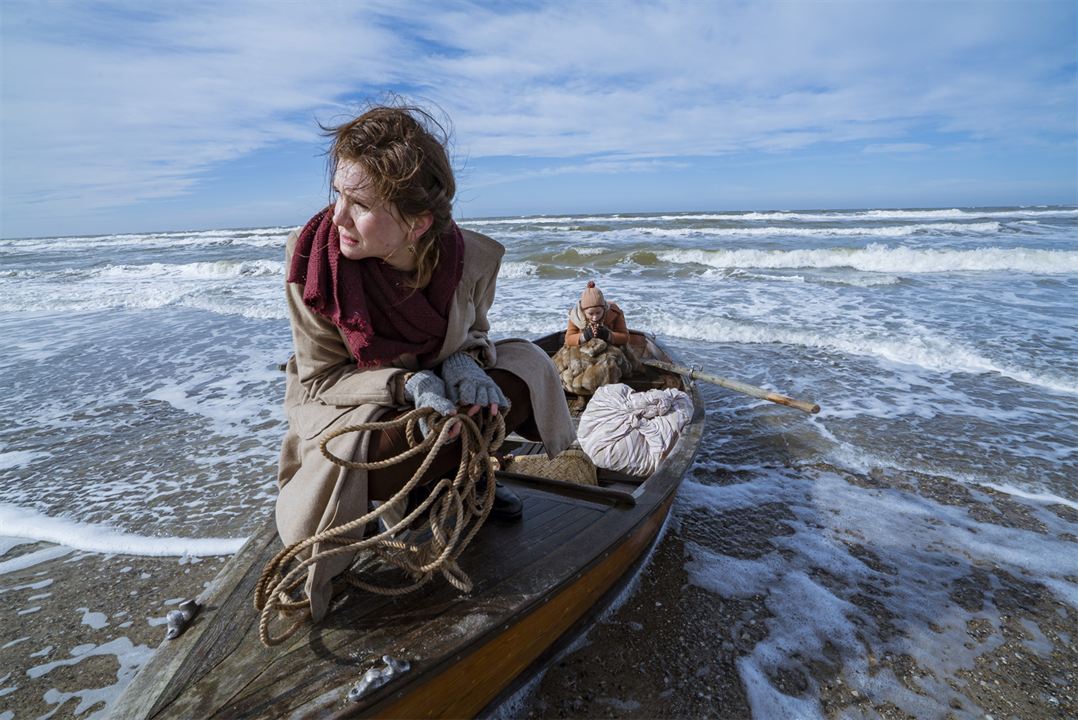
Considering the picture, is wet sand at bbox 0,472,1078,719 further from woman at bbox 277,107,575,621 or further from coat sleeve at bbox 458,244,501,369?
coat sleeve at bbox 458,244,501,369

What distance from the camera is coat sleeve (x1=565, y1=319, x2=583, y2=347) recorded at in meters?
5.32

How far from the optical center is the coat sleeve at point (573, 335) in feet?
17.5

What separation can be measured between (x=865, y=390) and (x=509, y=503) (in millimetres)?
5756

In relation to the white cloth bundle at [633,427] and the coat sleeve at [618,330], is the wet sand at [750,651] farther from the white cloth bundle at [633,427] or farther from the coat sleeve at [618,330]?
the coat sleeve at [618,330]

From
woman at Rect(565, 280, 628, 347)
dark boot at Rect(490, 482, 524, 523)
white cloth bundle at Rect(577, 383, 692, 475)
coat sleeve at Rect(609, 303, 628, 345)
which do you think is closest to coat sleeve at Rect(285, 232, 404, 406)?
dark boot at Rect(490, 482, 524, 523)

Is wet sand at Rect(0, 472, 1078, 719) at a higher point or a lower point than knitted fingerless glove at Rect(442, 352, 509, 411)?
lower

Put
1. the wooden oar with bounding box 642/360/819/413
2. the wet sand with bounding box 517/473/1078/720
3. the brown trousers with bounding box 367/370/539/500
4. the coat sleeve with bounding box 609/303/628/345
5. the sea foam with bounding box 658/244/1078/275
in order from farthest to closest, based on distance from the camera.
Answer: the sea foam with bounding box 658/244/1078/275 < the coat sleeve with bounding box 609/303/628/345 < the wooden oar with bounding box 642/360/819/413 < the wet sand with bounding box 517/473/1078/720 < the brown trousers with bounding box 367/370/539/500

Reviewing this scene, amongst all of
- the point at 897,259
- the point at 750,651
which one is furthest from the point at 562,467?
the point at 897,259

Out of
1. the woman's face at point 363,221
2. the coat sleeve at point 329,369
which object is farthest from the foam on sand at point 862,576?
the woman's face at point 363,221

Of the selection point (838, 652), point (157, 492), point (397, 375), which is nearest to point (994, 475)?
point (838, 652)

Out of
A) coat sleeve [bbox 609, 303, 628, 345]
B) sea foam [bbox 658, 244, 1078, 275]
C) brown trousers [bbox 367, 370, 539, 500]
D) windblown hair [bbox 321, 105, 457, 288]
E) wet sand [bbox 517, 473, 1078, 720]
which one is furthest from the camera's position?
sea foam [bbox 658, 244, 1078, 275]

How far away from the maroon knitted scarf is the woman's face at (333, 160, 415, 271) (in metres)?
0.07

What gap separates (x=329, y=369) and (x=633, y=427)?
2.51 metres

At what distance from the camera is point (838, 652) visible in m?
2.79
